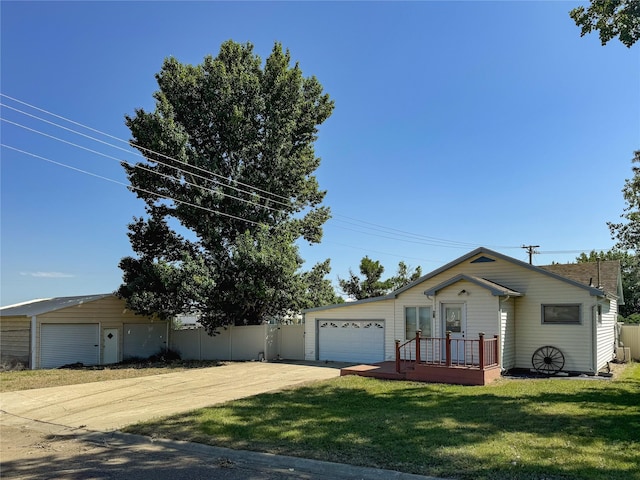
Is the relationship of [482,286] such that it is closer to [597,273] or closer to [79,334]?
[597,273]

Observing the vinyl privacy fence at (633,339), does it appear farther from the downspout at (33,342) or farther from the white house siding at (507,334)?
the downspout at (33,342)

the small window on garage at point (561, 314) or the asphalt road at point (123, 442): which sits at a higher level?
the small window on garage at point (561, 314)

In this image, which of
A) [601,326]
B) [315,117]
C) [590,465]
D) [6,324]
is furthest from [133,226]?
[590,465]

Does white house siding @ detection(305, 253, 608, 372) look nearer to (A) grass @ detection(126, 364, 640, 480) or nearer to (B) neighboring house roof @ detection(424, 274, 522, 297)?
(B) neighboring house roof @ detection(424, 274, 522, 297)

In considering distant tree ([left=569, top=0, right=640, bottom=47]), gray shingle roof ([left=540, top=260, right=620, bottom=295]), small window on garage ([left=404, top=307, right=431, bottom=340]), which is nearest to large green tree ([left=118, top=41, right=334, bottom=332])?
small window on garage ([left=404, top=307, right=431, bottom=340])

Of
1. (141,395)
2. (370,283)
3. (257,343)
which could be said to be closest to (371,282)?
(370,283)

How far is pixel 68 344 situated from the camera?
2216 cm

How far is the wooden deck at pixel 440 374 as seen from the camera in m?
13.9

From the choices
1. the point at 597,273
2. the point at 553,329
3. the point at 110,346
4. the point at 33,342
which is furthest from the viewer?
the point at 110,346

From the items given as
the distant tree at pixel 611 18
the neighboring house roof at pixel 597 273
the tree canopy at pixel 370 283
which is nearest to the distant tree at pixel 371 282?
the tree canopy at pixel 370 283

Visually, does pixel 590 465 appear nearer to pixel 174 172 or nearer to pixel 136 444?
pixel 136 444

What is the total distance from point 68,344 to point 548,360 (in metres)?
19.7

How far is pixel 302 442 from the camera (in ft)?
→ 24.8

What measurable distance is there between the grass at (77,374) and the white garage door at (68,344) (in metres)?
1.68
